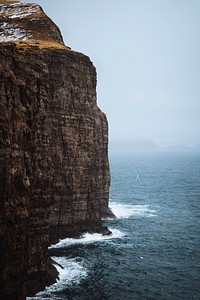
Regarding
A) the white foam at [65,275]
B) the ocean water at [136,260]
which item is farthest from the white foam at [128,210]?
the white foam at [65,275]

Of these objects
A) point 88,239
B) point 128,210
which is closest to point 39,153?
point 88,239

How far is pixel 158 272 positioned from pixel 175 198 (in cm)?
7130

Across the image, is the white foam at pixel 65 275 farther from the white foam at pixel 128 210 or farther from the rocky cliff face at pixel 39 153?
the white foam at pixel 128 210

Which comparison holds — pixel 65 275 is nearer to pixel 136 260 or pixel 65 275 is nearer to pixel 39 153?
pixel 136 260

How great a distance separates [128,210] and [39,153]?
63.3 m

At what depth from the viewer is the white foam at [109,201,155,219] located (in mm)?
A: 95500

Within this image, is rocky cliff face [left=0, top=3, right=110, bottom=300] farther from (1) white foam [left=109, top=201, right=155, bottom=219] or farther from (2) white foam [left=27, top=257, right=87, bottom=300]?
(1) white foam [left=109, top=201, right=155, bottom=219]

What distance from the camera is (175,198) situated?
397 feet

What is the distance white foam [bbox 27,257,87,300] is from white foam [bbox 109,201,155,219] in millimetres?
38417

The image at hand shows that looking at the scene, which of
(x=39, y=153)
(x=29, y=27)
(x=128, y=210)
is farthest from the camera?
(x=128, y=210)

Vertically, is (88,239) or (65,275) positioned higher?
(88,239)

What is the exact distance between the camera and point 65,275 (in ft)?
161

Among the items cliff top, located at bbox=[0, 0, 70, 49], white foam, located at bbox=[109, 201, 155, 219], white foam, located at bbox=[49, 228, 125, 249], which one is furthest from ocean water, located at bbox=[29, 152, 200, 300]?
cliff top, located at bbox=[0, 0, 70, 49]

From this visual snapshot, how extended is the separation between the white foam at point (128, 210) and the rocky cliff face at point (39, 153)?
21.4m
